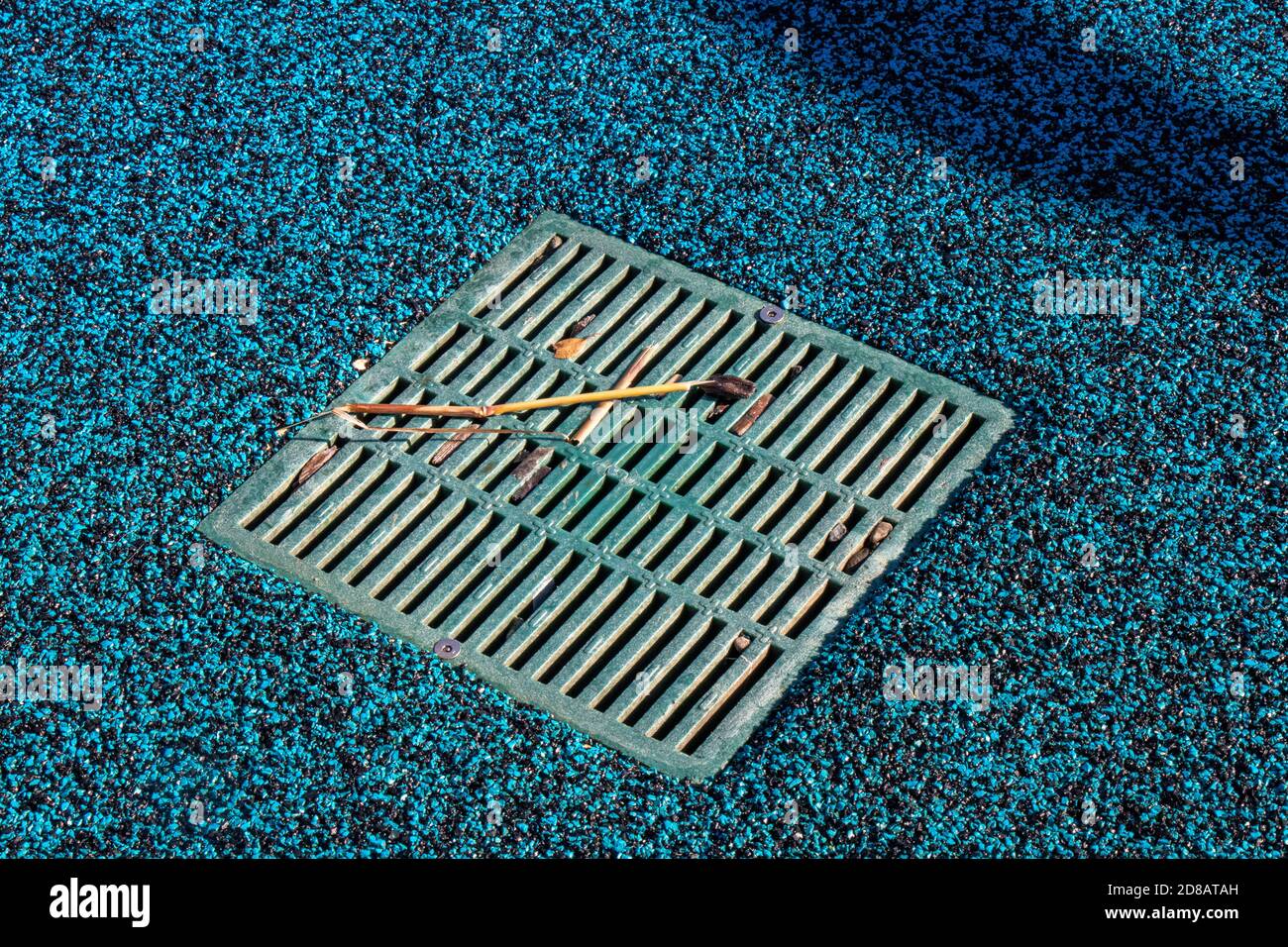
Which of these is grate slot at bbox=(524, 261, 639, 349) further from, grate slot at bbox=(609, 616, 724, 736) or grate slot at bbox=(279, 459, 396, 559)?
grate slot at bbox=(609, 616, 724, 736)

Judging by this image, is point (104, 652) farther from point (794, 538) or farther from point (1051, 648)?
point (1051, 648)

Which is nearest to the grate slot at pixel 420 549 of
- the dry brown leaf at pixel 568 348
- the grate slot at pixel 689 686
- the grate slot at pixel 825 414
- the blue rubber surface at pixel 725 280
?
the blue rubber surface at pixel 725 280

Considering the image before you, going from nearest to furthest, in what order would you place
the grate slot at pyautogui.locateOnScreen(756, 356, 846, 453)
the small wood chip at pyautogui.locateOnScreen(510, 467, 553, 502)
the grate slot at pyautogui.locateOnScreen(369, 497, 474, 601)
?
the grate slot at pyautogui.locateOnScreen(369, 497, 474, 601)
the small wood chip at pyautogui.locateOnScreen(510, 467, 553, 502)
the grate slot at pyautogui.locateOnScreen(756, 356, 846, 453)

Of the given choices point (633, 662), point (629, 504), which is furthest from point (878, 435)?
point (633, 662)

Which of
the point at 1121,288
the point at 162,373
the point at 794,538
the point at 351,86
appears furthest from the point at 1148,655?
the point at 351,86

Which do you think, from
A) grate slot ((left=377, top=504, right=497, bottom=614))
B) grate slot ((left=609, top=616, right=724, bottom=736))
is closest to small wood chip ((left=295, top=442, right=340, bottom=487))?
grate slot ((left=377, top=504, right=497, bottom=614))

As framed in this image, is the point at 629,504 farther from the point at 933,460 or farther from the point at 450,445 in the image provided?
the point at 933,460

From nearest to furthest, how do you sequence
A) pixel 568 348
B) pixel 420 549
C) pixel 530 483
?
pixel 420 549, pixel 530 483, pixel 568 348
